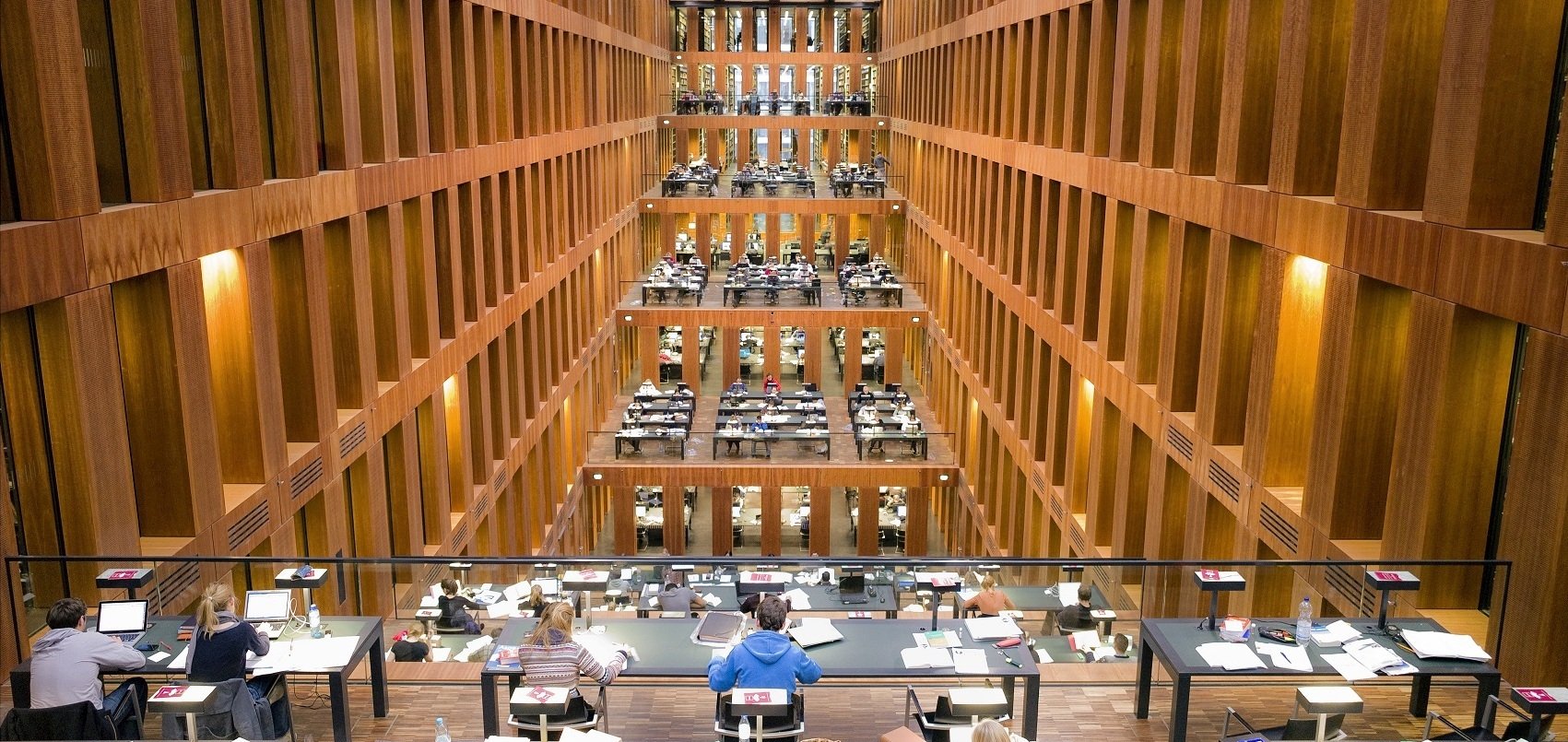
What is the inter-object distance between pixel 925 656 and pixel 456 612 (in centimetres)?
563

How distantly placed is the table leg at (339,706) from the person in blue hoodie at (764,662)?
3049mm

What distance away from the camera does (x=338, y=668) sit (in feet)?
29.1

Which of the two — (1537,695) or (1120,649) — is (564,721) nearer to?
(1120,649)

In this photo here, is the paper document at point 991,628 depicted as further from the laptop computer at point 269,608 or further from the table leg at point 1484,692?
the laptop computer at point 269,608

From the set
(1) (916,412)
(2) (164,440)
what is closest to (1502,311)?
(2) (164,440)

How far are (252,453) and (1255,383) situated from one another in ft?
36.4

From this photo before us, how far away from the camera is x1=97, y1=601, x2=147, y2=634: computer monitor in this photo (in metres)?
9.17

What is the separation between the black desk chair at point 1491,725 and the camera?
309 inches

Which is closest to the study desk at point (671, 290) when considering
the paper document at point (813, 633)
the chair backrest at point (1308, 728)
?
the paper document at point (813, 633)

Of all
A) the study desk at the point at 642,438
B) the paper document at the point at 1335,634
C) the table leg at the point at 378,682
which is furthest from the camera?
the study desk at the point at 642,438

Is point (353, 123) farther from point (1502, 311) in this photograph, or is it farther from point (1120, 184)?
point (1502, 311)

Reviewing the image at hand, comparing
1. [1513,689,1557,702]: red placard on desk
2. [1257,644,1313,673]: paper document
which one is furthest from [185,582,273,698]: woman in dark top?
[1513,689,1557,702]: red placard on desk

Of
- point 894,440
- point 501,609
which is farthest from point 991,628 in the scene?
point 894,440

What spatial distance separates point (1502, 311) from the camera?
346 inches
